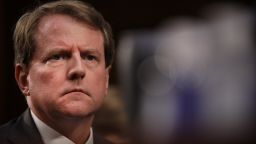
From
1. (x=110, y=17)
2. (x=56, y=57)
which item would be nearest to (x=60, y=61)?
(x=56, y=57)

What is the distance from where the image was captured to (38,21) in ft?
1.41

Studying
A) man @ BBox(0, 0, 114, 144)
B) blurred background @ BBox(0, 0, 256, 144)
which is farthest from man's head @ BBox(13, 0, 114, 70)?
blurred background @ BBox(0, 0, 256, 144)

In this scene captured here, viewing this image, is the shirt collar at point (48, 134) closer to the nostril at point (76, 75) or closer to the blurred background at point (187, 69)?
the nostril at point (76, 75)

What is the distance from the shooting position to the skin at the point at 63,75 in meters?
0.42

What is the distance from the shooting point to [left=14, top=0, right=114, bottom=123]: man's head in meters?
0.42

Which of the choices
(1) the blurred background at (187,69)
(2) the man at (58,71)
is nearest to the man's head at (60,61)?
(2) the man at (58,71)

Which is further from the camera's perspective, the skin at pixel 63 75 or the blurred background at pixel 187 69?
the blurred background at pixel 187 69

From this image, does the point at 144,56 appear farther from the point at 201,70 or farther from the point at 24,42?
the point at 24,42

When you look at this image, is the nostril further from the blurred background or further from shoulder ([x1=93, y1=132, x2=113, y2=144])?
the blurred background

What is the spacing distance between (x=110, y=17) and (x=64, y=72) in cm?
28

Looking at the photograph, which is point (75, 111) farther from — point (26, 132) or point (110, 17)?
point (110, 17)

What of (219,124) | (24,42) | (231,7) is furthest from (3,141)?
(231,7)

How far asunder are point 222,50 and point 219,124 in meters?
0.16

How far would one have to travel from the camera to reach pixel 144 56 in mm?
882
